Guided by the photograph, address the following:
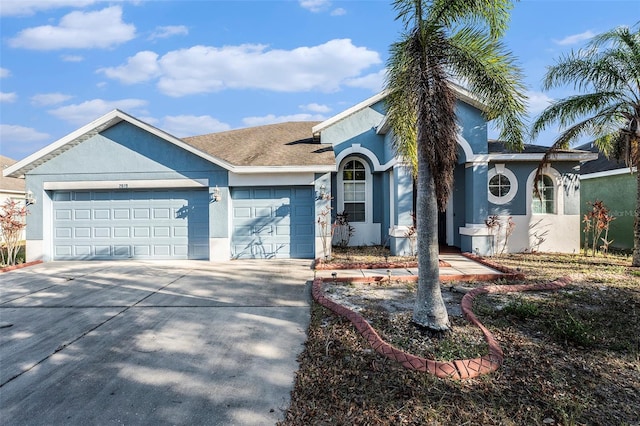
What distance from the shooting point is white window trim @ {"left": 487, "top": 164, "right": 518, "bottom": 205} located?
11.5 meters

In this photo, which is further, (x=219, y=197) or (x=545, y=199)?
(x=545, y=199)

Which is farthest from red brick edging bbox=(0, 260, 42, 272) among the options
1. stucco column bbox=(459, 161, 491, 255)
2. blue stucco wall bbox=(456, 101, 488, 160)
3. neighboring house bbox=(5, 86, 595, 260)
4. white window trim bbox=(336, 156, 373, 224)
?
blue stucco wall bbox=(456, 101, 488, 160)

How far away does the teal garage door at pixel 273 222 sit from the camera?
11008 millimetres

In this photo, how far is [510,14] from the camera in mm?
5148

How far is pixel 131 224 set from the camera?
11062 mm

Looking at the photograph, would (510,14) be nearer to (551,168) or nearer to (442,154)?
(442,154)

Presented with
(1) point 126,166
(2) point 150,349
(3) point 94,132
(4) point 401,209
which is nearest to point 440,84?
(2) point 150,349

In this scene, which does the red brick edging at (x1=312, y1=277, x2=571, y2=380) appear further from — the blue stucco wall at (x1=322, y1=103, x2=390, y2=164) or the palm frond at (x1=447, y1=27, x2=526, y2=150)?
the blue stucco wall at (x1=322, y1=103, x2=390, y2=164)

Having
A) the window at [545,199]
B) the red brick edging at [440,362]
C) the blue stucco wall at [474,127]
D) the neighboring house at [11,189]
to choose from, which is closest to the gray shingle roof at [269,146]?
the blue stucco wall at [474,127]

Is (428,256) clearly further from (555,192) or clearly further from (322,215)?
(555,192)

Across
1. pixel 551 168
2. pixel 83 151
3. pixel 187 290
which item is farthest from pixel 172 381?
pixel 551 168

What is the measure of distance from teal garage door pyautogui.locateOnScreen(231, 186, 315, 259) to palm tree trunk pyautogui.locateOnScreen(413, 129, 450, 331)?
6522 millimetres

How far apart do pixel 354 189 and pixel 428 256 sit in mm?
8482

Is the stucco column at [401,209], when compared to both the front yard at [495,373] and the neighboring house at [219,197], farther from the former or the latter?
the front yard at [495,373]
